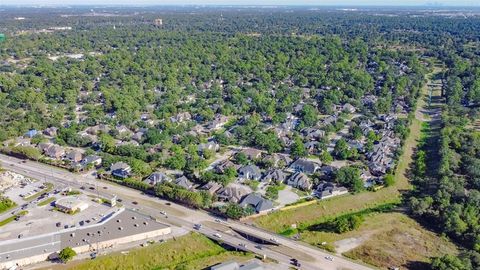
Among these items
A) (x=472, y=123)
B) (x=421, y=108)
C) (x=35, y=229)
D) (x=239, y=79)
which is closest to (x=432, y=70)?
(x=421, y=108)

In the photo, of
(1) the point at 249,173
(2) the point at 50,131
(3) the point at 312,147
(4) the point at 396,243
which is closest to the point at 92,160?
(2) the point at 50,131

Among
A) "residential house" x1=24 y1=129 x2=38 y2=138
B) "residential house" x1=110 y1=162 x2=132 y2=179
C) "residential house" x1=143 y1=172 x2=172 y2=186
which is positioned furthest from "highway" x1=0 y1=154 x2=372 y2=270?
"residential house" x1=24 y1=129 x2=38 y2=138

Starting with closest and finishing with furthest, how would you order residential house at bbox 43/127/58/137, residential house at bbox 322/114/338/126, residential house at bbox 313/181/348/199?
residential house at bbox 313/181/348/199 → residential house at bbox 43/127/58/137 → residential house at bbox 322/114/338/126

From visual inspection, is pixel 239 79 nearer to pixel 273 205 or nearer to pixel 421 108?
pixel 421 108

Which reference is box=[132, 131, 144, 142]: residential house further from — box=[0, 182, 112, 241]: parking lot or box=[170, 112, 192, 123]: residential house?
box=[0, 182, 112, 241]: parking lot

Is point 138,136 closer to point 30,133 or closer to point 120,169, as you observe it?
point 120,169

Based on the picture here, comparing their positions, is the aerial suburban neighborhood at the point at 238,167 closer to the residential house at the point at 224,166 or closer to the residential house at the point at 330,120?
the residential house at the point at 224,166
